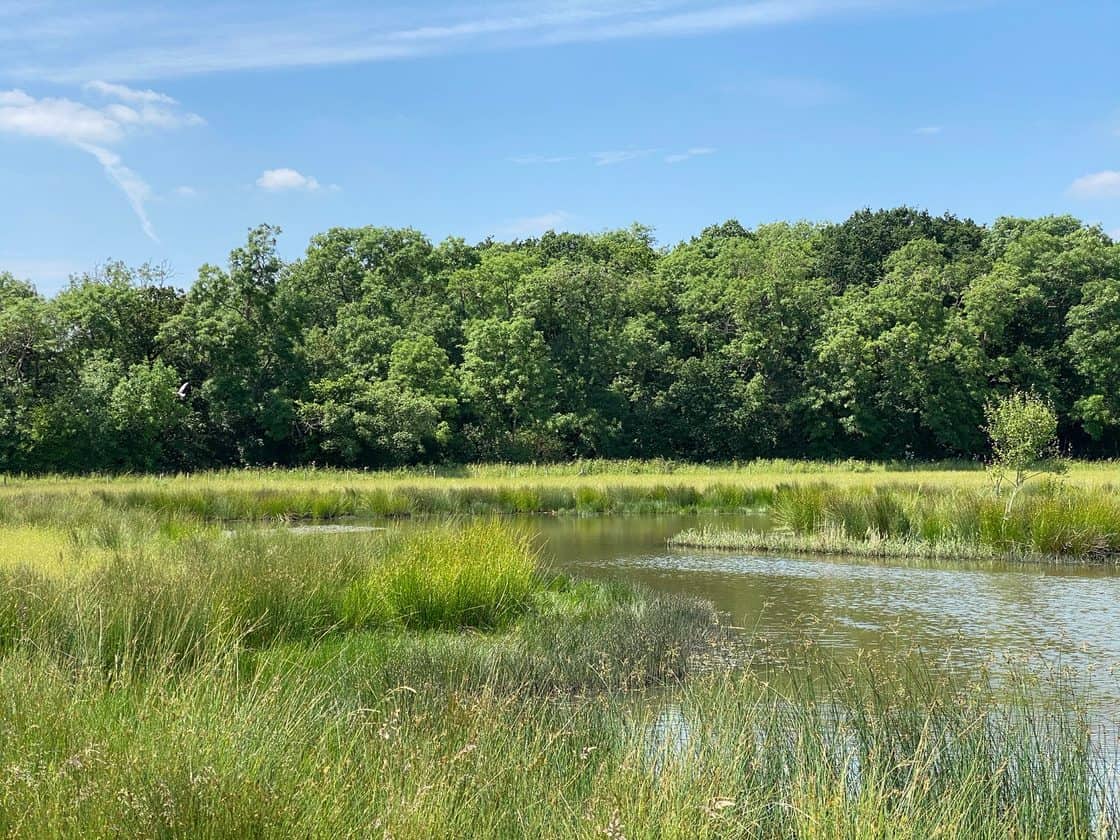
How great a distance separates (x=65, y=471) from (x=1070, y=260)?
46979 mm

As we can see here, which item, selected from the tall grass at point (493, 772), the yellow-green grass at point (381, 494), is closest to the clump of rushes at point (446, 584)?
the tall grass at point (493, 772)

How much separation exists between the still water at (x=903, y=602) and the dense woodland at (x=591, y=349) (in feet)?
88.3

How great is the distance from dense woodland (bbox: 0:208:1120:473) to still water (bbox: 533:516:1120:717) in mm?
26900

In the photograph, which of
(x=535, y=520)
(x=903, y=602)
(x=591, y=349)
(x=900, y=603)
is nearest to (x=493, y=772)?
(x=900, y=603)

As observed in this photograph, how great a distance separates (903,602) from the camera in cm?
1409

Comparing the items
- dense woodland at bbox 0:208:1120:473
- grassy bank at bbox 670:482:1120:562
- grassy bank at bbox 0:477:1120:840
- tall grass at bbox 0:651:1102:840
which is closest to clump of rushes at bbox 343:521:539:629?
grassy bank at bbox 0:477:1120:840

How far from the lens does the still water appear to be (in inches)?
413

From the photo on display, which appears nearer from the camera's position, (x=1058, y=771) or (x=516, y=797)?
(x=516, y=797)

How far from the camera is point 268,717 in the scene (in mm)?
4652

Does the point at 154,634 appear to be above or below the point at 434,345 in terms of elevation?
below

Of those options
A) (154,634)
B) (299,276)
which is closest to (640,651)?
(154,634)

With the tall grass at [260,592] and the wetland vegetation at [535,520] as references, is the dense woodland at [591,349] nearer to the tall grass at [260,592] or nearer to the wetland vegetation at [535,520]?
the wetland vegetation at [535,520]

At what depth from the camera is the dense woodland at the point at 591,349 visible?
4534 centimetres

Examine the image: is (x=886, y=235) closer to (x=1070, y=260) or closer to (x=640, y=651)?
(x=1070, y=260)
